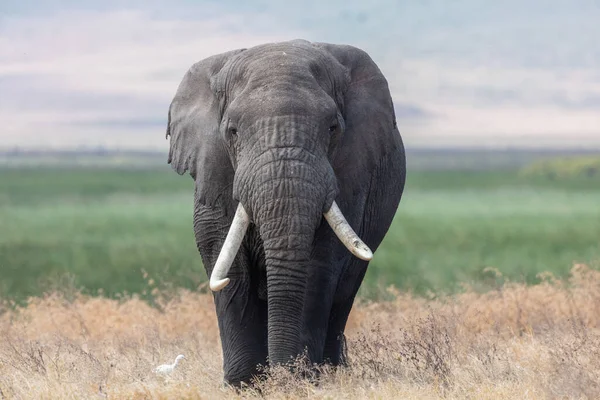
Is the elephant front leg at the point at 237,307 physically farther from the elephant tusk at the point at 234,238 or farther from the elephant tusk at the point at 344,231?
the elephant tusk at the point at 344,231

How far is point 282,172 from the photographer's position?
937 cm

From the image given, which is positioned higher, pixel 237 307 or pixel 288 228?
pixel 288 228

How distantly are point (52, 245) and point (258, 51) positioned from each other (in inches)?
1893

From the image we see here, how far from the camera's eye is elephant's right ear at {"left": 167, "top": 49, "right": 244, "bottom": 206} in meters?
10.2

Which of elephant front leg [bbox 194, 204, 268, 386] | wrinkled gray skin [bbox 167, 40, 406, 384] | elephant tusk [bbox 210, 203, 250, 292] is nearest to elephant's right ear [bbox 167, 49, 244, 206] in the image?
wrinkled gray skin [bbox 167, 40, 406, 384]

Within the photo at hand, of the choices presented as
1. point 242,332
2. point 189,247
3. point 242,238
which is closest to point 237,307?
point 242,332

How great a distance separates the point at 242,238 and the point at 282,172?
24.3 inches

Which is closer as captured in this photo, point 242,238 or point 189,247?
point 242,238

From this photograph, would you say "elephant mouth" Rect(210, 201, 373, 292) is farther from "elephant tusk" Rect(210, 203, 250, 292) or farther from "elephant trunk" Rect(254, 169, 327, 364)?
"elephant trunk" Rect(254, 169, 327, 364)

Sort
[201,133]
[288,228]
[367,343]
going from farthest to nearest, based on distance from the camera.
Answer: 1. [367,343]
2. [201,133]
3. [288,228]

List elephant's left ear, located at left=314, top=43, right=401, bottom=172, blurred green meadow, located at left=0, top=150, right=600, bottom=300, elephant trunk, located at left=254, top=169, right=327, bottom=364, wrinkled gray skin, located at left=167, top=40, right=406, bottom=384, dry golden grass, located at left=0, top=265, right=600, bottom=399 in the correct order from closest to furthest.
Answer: elephant trunk, located at left=254, top=169, right=327, bottom=364, wrinkled gray skin, located at left=167, top=40, right=406, bottom=384, dry golden grass, located at left=0, top=265, right=600, bottom=399, elephant's left ear, located at left=314, top=43, right=401, bottom=172, blurred green meadow, located at left=0, top=150, right=600, bottom=300

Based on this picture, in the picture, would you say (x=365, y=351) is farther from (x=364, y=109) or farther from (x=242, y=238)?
(x=242, y=238)

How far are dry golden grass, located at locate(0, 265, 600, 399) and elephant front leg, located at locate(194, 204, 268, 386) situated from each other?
0.28 meters

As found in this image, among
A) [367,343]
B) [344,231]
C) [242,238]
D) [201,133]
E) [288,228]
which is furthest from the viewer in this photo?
[367,343]
